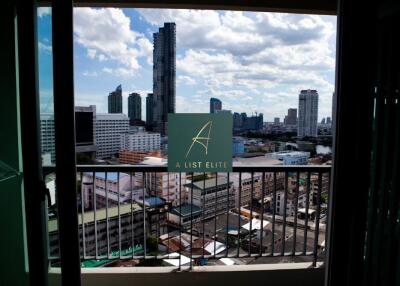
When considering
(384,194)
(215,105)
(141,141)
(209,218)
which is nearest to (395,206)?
(384,194)

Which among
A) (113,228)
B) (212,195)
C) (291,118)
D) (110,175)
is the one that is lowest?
(113,228)

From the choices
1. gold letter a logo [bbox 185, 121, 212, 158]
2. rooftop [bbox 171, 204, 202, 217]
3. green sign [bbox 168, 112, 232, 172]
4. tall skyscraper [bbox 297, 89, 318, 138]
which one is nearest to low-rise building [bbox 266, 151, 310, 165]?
tall skyscraper [bbox 297, 89, 318, 138]

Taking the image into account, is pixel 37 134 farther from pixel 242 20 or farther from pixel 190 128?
pixel 242 20

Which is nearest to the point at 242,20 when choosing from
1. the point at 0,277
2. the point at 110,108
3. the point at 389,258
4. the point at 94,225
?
the point at 110,108

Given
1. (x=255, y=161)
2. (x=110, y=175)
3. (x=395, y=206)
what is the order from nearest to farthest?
(x=395, y=206) < (x=110, y=175) < (x=255, y=161)

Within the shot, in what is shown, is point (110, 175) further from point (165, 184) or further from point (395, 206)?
point (395, 206)

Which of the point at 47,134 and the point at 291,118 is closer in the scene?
the point at 47,134
